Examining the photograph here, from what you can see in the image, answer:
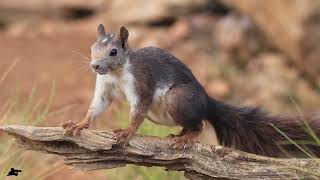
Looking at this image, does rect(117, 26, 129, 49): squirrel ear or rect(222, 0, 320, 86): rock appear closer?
rect(117, 26, 129, 49): squirrel ear

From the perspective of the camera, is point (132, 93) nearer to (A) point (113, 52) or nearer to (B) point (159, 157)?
(A) point (113, 52)

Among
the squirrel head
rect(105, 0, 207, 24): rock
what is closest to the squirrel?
the squirrel head

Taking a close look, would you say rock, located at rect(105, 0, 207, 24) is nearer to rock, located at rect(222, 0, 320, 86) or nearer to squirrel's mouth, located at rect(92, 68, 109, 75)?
rock, located at rect(222, 0, 320, 86)

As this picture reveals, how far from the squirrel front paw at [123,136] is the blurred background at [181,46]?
154 centimetres

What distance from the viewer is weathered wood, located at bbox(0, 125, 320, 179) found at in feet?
13.5

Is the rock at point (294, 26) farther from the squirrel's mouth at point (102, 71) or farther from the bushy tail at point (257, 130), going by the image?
the squirrel's mouth at point (102, 71)

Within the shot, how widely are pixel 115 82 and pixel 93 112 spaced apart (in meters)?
0.19

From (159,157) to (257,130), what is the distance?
68 cm

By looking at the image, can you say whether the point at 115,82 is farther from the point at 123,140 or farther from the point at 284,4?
the point at 284,4

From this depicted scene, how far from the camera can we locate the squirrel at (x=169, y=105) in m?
4.31

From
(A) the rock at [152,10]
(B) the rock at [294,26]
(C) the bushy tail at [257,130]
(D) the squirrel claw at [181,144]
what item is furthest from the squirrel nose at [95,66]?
(A) the rock at [152,10]

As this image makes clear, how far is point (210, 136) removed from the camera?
22.4 ft

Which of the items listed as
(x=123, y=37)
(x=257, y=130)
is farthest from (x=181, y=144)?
(x=123, y=37)

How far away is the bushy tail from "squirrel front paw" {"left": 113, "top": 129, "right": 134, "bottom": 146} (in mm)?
596
